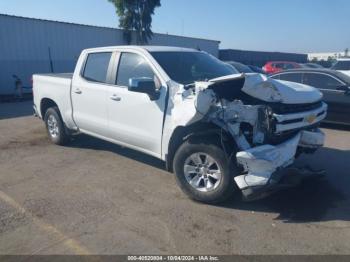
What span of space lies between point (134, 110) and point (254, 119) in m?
1.89

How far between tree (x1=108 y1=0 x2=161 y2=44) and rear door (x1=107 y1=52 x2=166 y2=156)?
71.6 feet

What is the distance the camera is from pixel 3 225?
3848 mm

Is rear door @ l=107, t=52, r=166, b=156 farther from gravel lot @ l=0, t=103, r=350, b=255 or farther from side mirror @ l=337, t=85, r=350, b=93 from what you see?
side mirror @ l=337, t=85, r=350, b=93

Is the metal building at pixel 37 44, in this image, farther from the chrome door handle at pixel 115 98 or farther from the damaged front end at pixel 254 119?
the damaged front end at pixel 254 119

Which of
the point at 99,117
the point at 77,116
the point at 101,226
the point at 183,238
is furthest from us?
the point at 77,116

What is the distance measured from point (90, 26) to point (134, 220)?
1947 centimetres

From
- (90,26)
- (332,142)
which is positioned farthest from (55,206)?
(90,26)

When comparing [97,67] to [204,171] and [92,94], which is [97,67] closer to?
[92,94]

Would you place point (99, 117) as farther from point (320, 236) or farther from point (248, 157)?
point (320, 236)

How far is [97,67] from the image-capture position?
5957 millimetres

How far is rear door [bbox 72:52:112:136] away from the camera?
18.7 feet

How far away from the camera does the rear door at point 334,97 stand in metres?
8.30

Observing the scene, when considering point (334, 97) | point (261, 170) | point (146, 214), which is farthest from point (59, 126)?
point (334, 97)

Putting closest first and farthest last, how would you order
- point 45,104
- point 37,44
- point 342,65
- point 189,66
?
point 189,66, point 45,104, point 342,65, point 37,44
